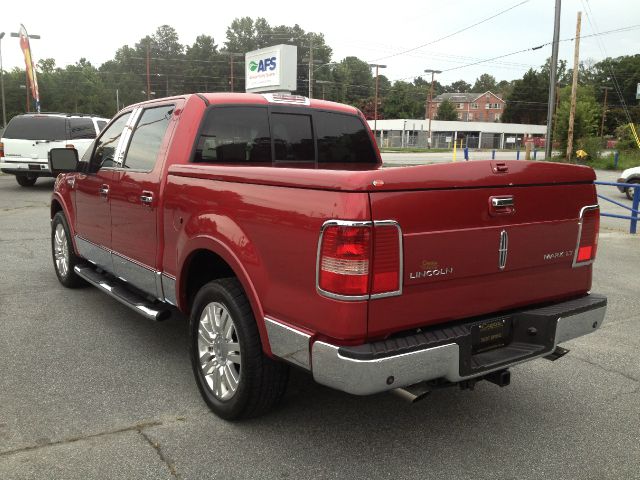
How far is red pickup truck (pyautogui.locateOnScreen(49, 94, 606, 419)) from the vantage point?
100 inches

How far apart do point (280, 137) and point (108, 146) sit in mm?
1689

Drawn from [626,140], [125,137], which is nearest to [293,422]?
[125,137]

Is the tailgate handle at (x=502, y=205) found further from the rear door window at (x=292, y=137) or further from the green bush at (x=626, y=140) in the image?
the green bush at (x=626, y=140)

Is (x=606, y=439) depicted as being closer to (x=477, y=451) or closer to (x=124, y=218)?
(x=477, y=451)

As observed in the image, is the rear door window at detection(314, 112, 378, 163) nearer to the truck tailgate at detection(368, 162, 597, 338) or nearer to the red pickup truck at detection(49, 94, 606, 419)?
the red pickup truck at detection(49, 94, 606, 419)

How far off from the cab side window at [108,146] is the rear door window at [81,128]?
37.0ft

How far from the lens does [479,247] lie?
285 centimetres

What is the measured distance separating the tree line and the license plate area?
92.7 meters

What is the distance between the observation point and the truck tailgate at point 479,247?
8.59ft

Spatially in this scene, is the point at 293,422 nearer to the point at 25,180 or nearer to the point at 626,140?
the point at 25,180

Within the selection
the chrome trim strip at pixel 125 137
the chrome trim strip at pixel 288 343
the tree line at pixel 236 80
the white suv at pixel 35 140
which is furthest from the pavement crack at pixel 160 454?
the tree line at pixel 236 80

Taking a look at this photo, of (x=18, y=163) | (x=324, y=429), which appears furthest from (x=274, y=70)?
(x=324, y=429)

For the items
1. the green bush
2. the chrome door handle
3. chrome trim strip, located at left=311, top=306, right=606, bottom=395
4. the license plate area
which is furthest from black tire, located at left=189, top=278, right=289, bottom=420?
the green bush

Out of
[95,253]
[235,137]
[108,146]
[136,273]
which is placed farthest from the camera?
[95,253]
